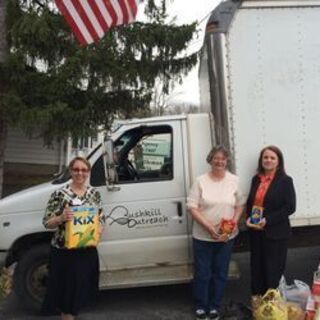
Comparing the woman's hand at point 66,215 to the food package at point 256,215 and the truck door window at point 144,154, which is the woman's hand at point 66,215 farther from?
the food package at point 256,215

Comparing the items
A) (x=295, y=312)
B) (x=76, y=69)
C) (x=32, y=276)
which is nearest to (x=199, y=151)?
(x=295, y=312)

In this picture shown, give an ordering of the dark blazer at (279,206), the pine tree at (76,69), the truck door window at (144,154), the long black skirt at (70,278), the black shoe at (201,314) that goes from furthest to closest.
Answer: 1. the pine tree at (76,69)
2. the truck door window at (144,154)
3. the black shoe at (201,314)
4. the dark blazer at (279,206)
5. the long black skirt at (70,278)

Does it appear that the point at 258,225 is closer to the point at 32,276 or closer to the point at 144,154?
the point at 144,154

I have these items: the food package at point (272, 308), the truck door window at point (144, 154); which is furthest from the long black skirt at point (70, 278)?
the food package at point (272, 308)

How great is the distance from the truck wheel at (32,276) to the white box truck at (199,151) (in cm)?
1

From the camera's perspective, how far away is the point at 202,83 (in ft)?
24.4

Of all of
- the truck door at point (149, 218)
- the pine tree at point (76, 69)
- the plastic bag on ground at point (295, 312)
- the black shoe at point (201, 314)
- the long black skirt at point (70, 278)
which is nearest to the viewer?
the long black skirt at point (70, 278)

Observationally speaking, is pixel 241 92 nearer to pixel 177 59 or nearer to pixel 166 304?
pixel 166 304

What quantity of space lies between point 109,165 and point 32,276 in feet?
4.97

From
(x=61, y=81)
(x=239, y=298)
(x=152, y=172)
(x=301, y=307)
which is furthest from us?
(x=61, y=81)

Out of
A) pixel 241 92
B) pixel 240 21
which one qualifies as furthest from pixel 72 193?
pixel 240 21

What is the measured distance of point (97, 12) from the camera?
5.85 metres

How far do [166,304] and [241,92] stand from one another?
2594 mm

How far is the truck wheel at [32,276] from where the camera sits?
627cm
